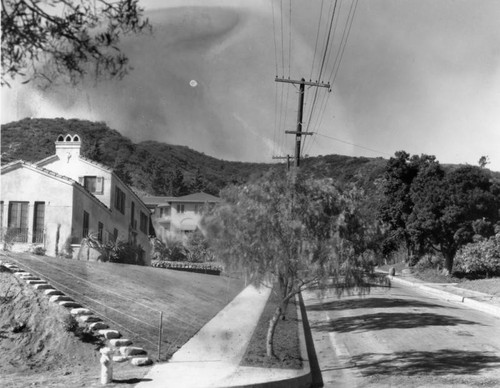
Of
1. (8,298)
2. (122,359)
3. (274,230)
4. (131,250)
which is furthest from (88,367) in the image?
(131,250)

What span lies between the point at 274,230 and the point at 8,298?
20.2 feet

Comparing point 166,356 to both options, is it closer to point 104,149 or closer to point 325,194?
point 325,194

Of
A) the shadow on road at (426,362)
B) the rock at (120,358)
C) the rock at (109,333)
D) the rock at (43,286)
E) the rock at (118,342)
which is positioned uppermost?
the rock at (43,286)

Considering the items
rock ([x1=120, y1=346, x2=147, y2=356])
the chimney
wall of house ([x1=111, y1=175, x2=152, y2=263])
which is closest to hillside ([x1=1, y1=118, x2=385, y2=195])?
the chimney

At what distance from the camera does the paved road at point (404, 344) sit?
13.9 meters

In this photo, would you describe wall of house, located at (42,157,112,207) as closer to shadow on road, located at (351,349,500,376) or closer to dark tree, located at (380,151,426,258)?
shadow on road, located at (351,349,500,376)

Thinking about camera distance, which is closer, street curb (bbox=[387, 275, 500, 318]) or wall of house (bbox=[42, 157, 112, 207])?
street curb (bbox=[387, 275, 500, 318])

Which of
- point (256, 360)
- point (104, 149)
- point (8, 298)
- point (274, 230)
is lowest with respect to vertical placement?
point (256, 360)

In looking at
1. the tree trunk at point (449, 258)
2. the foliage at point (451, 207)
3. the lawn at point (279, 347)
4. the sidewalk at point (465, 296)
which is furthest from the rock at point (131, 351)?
the tree trunk at point (449, 258)

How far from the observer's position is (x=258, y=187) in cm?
1459

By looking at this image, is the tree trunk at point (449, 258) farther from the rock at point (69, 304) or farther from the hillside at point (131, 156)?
the rock at point (69, 304)

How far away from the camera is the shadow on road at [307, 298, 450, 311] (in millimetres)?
27609

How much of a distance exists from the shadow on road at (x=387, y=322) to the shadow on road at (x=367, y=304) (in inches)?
117

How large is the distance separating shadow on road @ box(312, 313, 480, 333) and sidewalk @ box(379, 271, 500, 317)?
13.4ft
